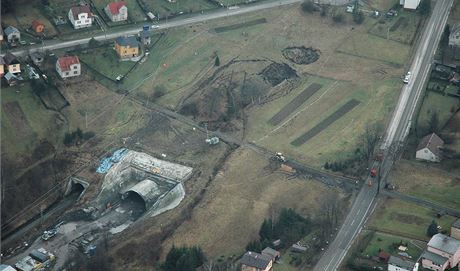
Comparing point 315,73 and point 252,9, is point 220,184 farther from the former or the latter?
point 252,9

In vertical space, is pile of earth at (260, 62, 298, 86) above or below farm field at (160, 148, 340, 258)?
above

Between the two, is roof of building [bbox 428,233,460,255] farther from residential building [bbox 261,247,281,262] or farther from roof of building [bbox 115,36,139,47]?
roof of building [bbox 115,36,139,47]

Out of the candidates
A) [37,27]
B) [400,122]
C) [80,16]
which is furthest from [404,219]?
[37,27]

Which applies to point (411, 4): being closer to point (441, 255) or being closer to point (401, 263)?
point (441, 255)

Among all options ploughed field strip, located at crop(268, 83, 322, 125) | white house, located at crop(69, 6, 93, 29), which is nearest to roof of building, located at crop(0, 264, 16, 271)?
ploughed field strip, located at crop(268, 83, 322, 125)

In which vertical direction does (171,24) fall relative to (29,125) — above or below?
above

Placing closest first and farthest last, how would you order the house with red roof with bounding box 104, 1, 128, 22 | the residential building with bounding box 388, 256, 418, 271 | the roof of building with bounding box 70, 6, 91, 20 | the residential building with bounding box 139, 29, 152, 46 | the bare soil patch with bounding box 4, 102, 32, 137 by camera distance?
the residential building with bounding box 388, 256, 418, 271, the bare soil patch with bounding box 4, 102, 32, 137, the roof of building with bounding box 70, 6, 91, 20, the residential building with bounding box 139, 29, 152, 46, the house with red roof with bounding box 104, 1, 128, 22

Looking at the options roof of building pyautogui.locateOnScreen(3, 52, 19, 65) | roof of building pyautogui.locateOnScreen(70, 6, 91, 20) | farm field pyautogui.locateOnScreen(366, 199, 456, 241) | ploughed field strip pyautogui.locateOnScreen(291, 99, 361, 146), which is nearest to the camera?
farm field pyautogui.locateOnScreen(366, 199, 456, 241)
